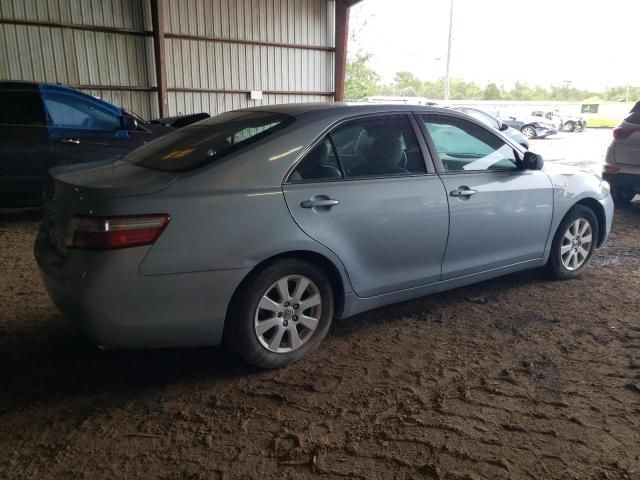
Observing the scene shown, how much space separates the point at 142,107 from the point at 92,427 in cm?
971

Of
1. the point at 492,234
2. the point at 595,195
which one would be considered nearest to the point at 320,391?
the point at 492,234

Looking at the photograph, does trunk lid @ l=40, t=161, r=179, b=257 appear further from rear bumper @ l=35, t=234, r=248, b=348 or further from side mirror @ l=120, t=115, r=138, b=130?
side mirror @ l=120, t=115, r=138, b=130

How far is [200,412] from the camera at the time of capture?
8.44ft

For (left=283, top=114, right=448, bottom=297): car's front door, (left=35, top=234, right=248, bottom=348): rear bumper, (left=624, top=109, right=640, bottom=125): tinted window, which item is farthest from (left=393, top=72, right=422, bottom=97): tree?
(left=35, top=234, right=248, bottom=348): rear bumper

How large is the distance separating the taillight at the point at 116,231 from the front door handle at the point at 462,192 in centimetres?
189

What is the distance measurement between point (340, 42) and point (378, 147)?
10.5 meters

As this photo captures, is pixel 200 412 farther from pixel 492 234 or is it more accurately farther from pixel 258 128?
pixel 492 234

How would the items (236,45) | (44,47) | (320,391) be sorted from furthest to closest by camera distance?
(236,45) → (44,47) → (320,391)

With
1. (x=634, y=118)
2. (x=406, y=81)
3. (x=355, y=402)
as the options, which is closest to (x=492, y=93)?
(x=406, y=81)

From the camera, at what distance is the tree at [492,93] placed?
53.9m

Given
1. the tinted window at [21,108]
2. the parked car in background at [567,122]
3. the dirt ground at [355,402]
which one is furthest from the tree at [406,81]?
the dirt ground at [355,402]

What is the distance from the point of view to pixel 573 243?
14.6ft

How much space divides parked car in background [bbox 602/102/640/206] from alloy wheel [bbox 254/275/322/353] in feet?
20.1

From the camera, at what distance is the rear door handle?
2.86 metres
